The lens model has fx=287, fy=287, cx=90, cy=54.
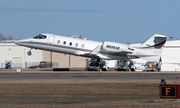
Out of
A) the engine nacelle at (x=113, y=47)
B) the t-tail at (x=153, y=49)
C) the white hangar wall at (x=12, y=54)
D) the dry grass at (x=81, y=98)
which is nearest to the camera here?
the dry grass at (x=81, y=98)

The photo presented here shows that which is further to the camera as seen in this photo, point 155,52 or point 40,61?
point 40,61

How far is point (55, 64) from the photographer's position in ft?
262

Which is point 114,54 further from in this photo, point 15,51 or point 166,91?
point 15,51

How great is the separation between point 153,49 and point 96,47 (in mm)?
8863

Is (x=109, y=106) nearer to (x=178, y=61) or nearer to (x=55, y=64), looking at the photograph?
(x=178, y=61)

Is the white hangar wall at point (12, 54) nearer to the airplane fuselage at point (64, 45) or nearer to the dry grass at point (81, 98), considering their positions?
the airplane fuselage at point (64, 45)

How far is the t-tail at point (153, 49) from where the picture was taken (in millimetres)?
44281

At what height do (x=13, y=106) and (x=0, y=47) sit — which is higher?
(x=0, y=47)

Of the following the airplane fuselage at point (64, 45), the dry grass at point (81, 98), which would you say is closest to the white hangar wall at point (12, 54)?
the airplane fuselage at point (64, 45)

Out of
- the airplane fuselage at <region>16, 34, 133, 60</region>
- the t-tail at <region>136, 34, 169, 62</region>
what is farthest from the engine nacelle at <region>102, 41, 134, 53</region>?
the t-tail at <region>136, 34, 169, 62</region>

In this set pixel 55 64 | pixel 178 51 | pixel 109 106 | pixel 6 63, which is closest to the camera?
pixel 109 106

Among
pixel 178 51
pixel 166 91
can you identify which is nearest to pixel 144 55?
pixel 178 51

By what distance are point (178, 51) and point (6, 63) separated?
1652 inches

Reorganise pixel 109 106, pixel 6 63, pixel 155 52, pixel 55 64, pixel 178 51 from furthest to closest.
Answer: pixel 55 64 → pixel 6 63 → pixel 178 51 → pixel 155 52 → pixel 109 106
